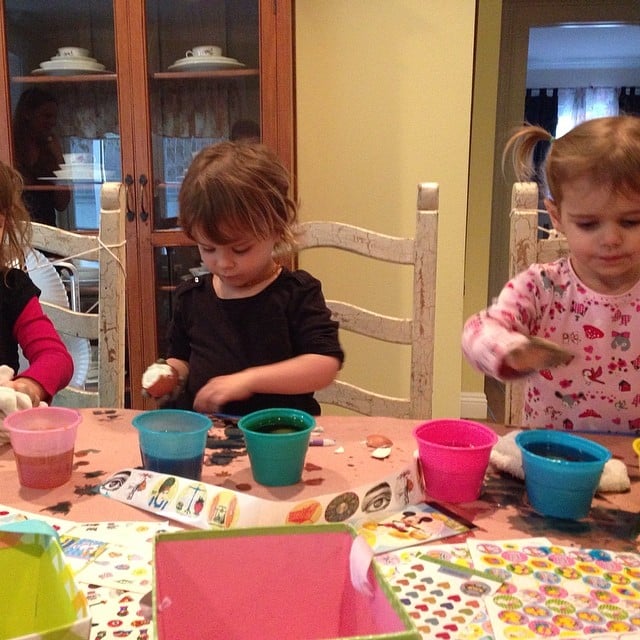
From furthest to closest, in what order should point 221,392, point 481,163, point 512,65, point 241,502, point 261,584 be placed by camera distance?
point 512,65, point 481,163, point 221,392, point 241,502, point 261,584

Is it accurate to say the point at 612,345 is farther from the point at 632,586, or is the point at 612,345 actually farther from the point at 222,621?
the point at 222,621

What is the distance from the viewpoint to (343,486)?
2.74 feet

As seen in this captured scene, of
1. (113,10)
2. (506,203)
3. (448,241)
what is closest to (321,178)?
(448,241)

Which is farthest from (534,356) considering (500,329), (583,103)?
(583,103)

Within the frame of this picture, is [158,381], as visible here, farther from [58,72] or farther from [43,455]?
[58,72]

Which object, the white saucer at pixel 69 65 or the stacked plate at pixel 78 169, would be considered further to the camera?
the stacked plate at pixel 78 169

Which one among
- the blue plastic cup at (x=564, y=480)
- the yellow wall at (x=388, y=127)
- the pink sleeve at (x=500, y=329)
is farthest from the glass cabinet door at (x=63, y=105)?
the blue plastic cup at (x=564, y=480)

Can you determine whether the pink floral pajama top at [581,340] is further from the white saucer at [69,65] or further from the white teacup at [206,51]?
the white saucer at [69,65]

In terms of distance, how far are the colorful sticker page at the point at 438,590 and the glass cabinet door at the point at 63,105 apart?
7.01 feet

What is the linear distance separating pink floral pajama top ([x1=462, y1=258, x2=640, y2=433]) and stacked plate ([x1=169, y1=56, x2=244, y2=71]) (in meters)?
1.64

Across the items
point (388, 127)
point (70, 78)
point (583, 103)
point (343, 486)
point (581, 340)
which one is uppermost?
point (583, 103)

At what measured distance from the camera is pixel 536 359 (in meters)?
0.83

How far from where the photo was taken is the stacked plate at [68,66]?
2438mm

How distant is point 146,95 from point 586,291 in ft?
5.76
